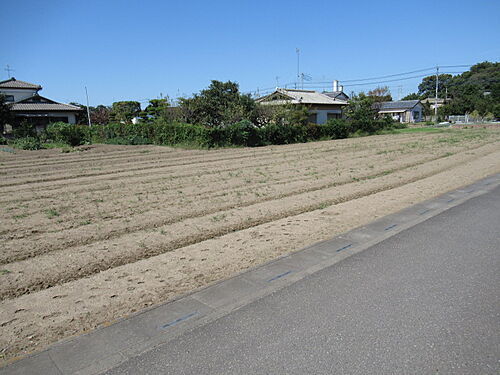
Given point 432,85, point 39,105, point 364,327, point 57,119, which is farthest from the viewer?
point 432,85

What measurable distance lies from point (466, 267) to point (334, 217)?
263cm

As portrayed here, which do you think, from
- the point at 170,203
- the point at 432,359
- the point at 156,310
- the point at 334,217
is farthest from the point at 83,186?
the point at 432,359

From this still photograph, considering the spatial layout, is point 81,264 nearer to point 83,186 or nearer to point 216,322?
point 216,322

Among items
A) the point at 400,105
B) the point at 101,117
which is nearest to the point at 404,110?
the point at 400,105

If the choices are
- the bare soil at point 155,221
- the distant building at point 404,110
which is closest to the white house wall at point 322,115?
the bare soil at point 155,221

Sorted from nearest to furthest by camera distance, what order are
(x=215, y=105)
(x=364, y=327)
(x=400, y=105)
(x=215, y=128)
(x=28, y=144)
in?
(x=364, y=327)
(x=215, y=128)
(x=28, y=144)
(x=215, y=105)
(x=400, y=105)

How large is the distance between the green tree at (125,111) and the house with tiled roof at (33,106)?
5808 millimetres

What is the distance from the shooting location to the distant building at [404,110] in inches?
2277

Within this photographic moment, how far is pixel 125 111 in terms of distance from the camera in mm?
47438

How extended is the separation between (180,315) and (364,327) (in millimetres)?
1719

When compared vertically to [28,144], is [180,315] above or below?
below

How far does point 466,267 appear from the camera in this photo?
4.54 m

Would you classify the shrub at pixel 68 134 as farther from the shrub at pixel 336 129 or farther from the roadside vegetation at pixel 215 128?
the shrub at pixel 336 129

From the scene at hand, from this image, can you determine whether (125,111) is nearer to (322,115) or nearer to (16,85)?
(16,85)
